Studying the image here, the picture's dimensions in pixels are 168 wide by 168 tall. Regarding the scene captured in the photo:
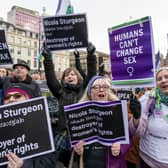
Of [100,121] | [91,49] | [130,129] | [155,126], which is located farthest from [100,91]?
[91,49]

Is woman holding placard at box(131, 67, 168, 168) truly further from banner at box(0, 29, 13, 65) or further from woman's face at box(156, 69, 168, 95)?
banner at box(0, 29, 13, 65)

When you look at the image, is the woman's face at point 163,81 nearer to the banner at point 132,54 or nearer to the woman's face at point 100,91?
the banner at point 132,54

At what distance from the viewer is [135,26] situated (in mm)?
3762

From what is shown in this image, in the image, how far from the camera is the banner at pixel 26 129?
2625 millimetres

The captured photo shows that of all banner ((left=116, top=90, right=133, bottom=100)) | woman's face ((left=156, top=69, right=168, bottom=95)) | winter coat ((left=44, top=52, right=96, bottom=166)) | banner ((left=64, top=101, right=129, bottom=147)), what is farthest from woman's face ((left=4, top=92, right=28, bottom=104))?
banner ((left=116, top=90, right=133, bottom=100))

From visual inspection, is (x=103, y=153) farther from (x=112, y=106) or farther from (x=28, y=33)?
(x=28, y=33)

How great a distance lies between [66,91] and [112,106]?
1205 millimetres

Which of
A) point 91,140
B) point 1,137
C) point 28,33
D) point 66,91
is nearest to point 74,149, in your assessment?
point 91,140

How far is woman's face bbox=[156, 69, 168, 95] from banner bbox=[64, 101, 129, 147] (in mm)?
519

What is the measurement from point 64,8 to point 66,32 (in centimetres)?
105

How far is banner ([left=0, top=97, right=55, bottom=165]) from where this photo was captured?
262cm

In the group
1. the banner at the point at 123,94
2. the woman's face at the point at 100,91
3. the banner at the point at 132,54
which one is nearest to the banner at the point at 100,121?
the woman's face at the point at 100,91

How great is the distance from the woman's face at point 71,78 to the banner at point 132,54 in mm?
549

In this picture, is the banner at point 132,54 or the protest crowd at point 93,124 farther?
the banner at point 132,54
